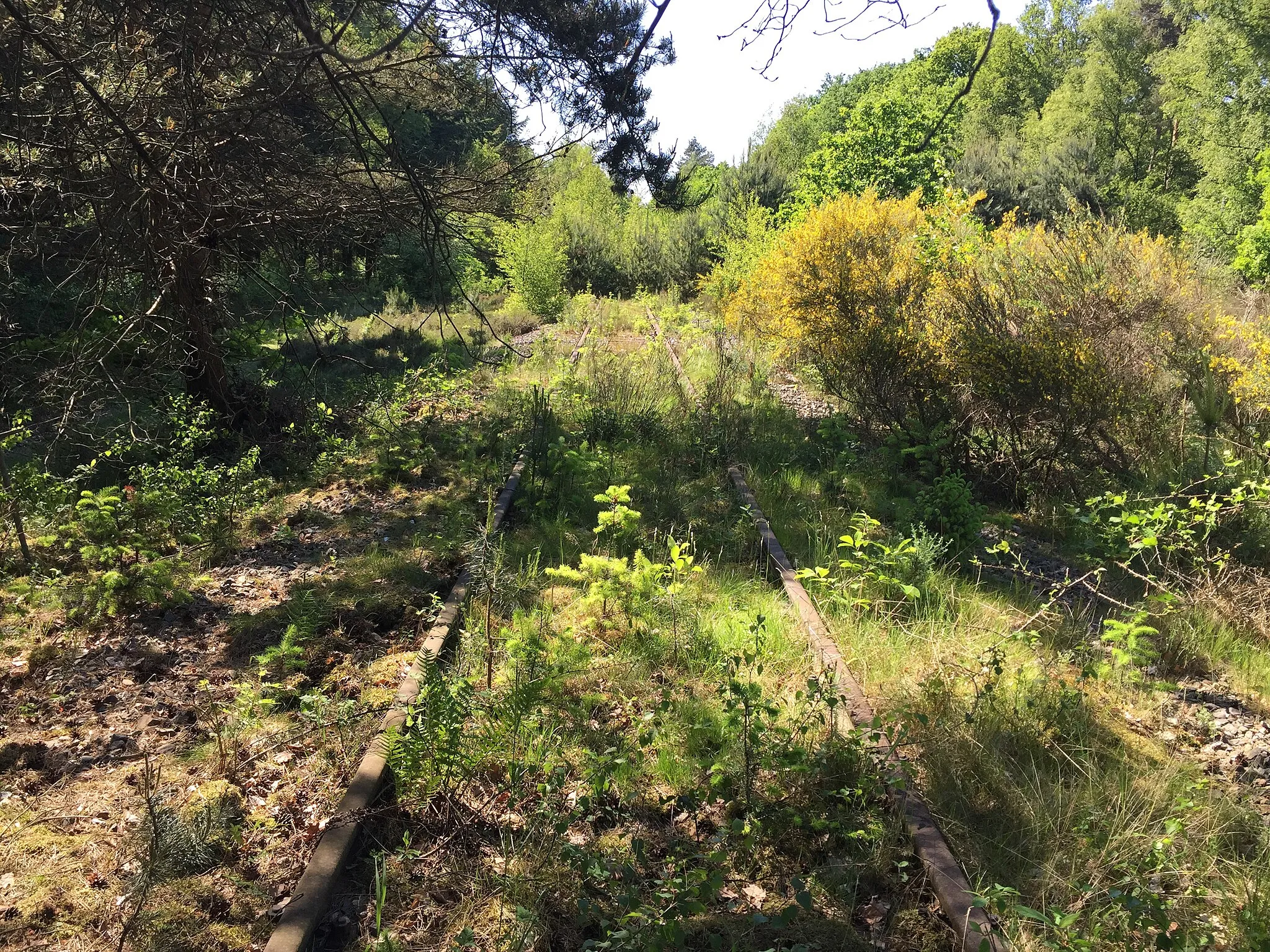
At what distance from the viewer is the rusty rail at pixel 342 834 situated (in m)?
2.58

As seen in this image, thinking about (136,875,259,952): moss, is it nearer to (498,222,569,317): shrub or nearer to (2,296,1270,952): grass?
(2,296,1270,952): grass

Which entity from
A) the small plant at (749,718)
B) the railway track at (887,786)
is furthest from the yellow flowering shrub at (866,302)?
the small plant at (749,718)

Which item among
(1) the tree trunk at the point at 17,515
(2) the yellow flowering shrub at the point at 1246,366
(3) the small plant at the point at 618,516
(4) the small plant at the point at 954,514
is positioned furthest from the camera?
(2) the yellow flowering shrub at the point at 1246,366

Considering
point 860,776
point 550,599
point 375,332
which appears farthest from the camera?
point 375,332

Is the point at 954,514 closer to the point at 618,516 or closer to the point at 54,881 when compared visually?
the point at 618,516

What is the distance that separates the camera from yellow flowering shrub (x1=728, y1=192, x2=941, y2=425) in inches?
336

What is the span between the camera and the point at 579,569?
18.9 ft

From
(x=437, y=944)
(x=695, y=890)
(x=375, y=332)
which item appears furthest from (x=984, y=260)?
(x=375, y=332)

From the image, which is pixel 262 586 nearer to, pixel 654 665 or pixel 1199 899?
pixel 654 665

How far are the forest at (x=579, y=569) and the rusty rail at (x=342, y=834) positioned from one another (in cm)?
2

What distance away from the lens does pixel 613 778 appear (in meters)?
3.58

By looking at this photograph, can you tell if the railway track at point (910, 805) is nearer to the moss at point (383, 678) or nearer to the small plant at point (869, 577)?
the small plant at point (869, 577)

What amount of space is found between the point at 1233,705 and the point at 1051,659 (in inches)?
37.2

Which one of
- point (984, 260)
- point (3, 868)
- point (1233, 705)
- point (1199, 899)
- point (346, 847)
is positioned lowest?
point (1233, 705)
